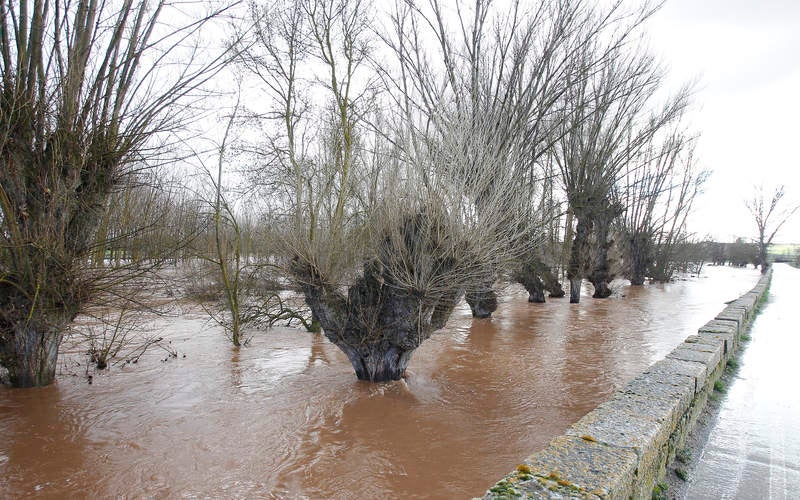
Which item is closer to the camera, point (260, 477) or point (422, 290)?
point (260, 477)

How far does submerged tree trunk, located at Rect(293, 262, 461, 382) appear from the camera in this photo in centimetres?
630

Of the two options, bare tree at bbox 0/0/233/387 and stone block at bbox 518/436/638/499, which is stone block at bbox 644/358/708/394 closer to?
stone block at bbox 518/436/638/499

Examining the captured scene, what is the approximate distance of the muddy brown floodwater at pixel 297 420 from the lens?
413cm

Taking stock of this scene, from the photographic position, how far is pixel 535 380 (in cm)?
720

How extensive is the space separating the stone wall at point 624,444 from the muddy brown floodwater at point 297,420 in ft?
4.66

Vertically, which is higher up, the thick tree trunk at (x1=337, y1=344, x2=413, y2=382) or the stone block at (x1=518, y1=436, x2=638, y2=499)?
the stone block at (x1=518, y1=436, x2=638, y2=499)

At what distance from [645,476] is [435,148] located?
4301 mm

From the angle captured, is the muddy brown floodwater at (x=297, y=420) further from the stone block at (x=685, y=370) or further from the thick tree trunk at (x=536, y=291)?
the thick tree trunk at (x=536, y=291)

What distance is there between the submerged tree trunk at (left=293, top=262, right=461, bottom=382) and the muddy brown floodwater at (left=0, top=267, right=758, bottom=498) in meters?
0.46

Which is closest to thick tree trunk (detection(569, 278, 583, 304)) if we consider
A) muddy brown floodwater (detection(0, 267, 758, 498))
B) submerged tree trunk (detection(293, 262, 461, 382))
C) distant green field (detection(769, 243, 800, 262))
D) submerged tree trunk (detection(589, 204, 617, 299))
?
submerged tree trunk (detection(589, 204, 617, 299))

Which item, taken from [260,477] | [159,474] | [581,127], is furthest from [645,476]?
[581,127]

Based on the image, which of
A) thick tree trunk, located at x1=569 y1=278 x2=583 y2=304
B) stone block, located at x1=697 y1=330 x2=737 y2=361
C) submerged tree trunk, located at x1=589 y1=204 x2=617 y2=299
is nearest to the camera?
stone block, located at x1=697 y1=330 x2=737 y2=361

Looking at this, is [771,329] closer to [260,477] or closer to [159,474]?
[260,477]

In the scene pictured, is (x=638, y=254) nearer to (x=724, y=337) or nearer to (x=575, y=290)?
(x=575, y=290)
